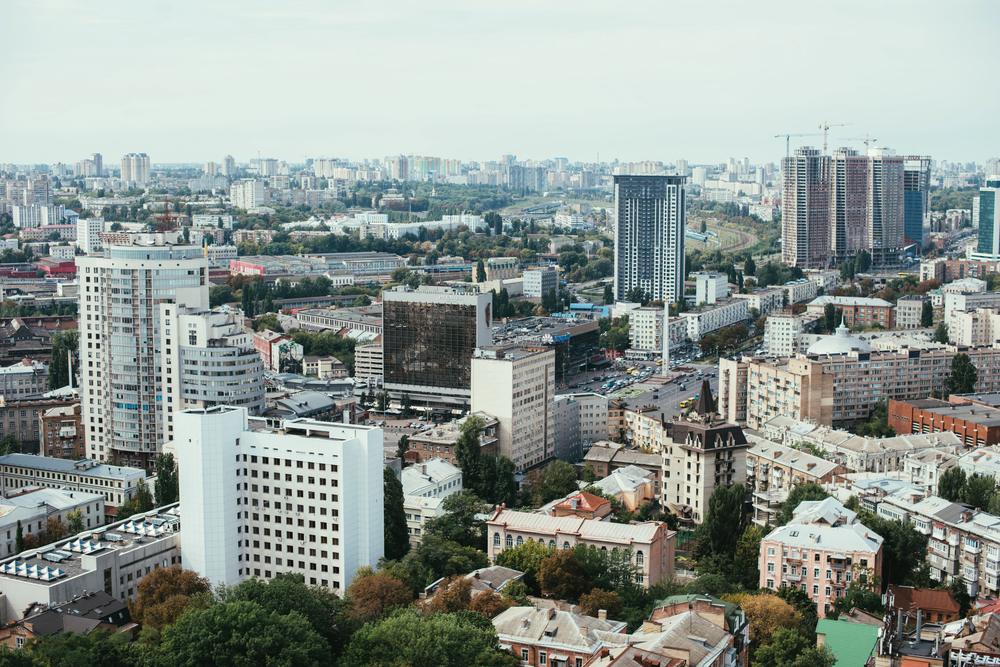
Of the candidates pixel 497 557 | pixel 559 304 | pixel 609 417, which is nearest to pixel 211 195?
pixel 559 304

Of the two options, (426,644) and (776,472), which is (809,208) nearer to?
(776,472)

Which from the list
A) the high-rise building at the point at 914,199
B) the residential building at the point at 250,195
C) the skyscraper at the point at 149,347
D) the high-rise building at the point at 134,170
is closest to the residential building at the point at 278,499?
the skyscraper at the point at 149,347

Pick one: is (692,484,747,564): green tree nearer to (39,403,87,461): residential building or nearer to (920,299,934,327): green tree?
(39,403,87,461): residential building

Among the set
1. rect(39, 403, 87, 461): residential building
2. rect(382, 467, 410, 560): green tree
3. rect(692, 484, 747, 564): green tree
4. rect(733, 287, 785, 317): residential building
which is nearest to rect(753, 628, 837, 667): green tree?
rect(692, 484, 747, 564): green tree

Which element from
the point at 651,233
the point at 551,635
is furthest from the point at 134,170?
the point at 551,635

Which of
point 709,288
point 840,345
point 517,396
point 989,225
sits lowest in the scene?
point 517,396
